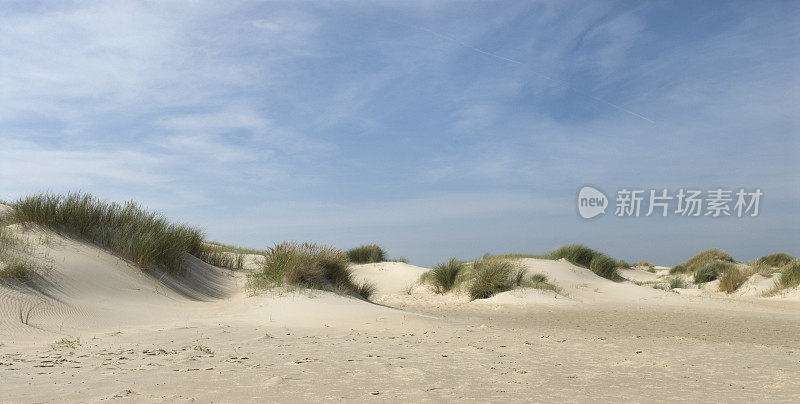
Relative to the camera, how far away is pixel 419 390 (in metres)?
3.64

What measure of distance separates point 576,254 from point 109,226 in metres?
14.1

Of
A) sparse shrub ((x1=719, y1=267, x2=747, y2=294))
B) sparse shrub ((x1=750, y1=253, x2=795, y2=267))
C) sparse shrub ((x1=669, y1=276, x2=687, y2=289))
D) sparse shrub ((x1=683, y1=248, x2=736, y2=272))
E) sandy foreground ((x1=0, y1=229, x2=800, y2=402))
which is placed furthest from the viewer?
sparse shrub ((x1=683, y1=248, x2=736, y2=272))

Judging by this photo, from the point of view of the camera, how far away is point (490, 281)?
1256cm

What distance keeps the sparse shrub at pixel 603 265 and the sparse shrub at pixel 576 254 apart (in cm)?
32

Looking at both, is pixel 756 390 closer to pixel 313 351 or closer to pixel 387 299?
pixel 313 351

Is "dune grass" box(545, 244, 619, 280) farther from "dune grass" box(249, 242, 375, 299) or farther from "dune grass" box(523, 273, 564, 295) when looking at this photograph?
"dune grass" box(249, 242, 375, 299)

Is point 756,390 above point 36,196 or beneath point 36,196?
beneath

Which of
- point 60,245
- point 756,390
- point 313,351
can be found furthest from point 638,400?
point 60,245

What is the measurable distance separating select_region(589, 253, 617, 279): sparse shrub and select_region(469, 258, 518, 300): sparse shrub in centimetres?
604

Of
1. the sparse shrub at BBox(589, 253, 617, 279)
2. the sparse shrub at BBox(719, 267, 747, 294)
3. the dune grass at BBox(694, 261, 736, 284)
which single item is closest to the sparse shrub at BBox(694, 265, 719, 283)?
the dune grass at BBox(694, 261, 736, 284)

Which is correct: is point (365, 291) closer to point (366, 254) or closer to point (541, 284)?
point (541, 284)

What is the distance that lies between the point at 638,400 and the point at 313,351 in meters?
2.94

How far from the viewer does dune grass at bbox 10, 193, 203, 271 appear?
9.70m

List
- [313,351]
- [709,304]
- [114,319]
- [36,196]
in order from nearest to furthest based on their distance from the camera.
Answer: [313,351] → [114,319] → [36,196] → [709,304]
